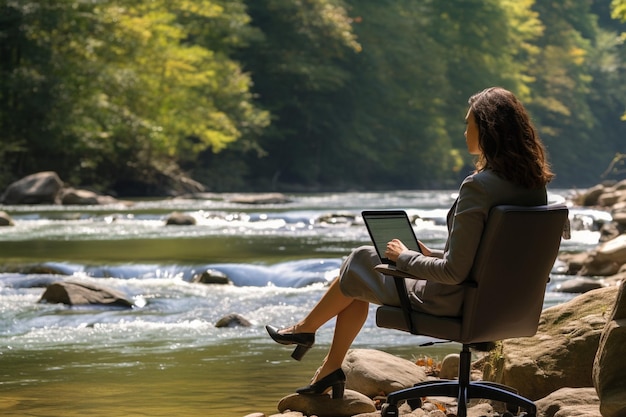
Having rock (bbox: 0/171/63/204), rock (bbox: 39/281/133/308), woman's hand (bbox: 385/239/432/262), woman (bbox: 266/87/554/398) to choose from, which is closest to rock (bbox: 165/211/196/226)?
rock (bbox: 0/171/63/204)

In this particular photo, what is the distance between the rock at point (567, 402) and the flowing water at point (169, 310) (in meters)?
1.75

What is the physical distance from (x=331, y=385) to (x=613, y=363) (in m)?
1.46

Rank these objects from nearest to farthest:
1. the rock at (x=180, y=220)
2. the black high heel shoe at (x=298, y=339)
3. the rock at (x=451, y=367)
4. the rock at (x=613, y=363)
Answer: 1. the rock at (x=613, y=363)
2. the black high heel shoe at (x=298, y=339)
3. the rock at (x=451, y=367)
4. the rock at (x=180, y=220)

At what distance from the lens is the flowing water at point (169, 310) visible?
7215 mm

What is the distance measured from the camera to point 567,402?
5289 millimetres

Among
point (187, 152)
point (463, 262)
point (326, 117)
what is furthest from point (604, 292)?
point (326, 117)

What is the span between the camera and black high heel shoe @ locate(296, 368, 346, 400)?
5.73 metres

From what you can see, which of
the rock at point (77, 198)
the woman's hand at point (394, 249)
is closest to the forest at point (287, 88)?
the rock at point (77, 198)

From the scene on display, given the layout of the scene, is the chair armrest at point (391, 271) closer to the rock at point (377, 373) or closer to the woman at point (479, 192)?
the woman at point (479, 192)

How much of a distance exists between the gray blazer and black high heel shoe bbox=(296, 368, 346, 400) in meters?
0.87

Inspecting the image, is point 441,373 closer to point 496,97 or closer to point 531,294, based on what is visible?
point 531,294

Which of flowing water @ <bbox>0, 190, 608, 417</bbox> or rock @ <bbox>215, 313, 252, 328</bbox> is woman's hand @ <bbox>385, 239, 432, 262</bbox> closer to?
flowing water @ <bbox>0, 190, 608, 417</bbox>

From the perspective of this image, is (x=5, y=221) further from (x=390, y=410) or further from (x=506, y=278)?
(x=506, y=278)

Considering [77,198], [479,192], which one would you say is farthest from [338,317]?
[77,198]
